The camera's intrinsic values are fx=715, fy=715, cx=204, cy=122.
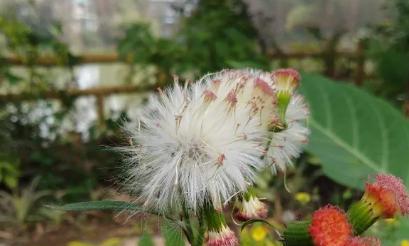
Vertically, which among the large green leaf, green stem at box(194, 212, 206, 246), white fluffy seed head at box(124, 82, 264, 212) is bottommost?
the large green leaf

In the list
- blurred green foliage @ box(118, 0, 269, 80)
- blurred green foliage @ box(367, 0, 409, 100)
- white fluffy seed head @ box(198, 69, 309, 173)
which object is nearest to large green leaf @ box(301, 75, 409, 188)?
white fluffy seed head @ box(198, 69, 309, 173)

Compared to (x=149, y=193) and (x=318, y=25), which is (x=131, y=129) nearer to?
(x=149, y=193)

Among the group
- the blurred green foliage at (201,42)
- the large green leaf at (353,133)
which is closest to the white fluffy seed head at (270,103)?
the large green leaf at (353,133)

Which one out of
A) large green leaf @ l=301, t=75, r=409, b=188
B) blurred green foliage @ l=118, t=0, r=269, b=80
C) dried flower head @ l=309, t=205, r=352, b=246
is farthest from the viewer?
blurred green foliage @ l=118, t=0, r=269, b=80

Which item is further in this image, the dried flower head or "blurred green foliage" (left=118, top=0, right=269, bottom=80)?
"blurred green foliage" (left=118, top=0, right=269, bottom=80)

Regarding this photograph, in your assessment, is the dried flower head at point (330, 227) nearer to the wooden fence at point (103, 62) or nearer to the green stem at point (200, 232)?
the green stem at point (200, 232)

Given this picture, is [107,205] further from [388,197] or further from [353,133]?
[353,133]

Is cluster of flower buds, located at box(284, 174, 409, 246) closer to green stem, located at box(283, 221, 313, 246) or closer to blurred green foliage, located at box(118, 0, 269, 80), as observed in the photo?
green stem, located at box(283, 221, 313, 246)

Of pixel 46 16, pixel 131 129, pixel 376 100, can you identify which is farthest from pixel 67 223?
pixel 131 129
